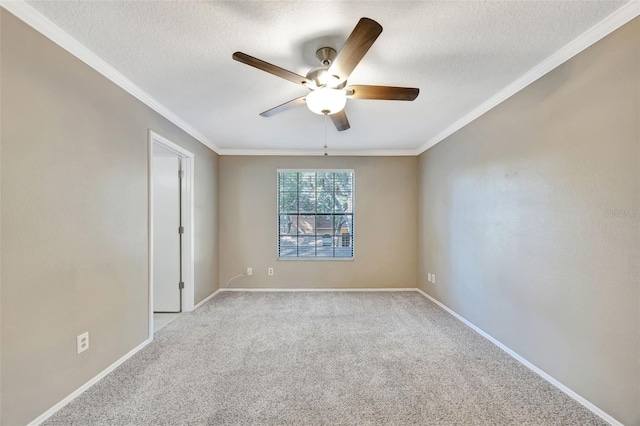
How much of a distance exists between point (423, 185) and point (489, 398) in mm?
3063

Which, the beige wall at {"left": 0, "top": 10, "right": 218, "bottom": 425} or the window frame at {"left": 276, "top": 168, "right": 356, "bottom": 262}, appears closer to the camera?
the beige wall at {"left": 0, "top": 10, "right": 218, "bottom": 425}

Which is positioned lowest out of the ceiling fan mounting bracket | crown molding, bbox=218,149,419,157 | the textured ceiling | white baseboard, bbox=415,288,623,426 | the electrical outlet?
white baseboard, bbox=415,288,623,426

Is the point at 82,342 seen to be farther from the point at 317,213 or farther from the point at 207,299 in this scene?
the point at 317,213

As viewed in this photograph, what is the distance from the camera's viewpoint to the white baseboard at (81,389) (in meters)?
1.56

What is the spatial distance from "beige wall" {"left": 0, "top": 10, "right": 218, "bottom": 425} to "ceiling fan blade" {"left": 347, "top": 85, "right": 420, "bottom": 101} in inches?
73.9

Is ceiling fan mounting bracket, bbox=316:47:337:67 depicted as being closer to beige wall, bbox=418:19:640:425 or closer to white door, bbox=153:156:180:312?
beige wall, bbox=418:19:640:425

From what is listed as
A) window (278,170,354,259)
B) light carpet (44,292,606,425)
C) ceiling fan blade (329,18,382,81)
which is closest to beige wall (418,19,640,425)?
light carpet (44,292,606,425)

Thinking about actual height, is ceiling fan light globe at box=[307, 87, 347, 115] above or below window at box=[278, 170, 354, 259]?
above

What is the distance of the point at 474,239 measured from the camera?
9.62ft

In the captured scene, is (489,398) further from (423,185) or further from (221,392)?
(423,185)

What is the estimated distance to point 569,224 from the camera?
1820 millimetres

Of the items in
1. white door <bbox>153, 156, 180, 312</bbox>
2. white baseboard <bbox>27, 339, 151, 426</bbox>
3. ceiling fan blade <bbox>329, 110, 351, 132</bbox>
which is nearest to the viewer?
white baseboard <bbox>27, 339, 151, 426</bbox>

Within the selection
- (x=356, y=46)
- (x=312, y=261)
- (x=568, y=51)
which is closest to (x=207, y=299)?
(x=312, y=261)

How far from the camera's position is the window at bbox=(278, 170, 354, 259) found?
15.0 feet
